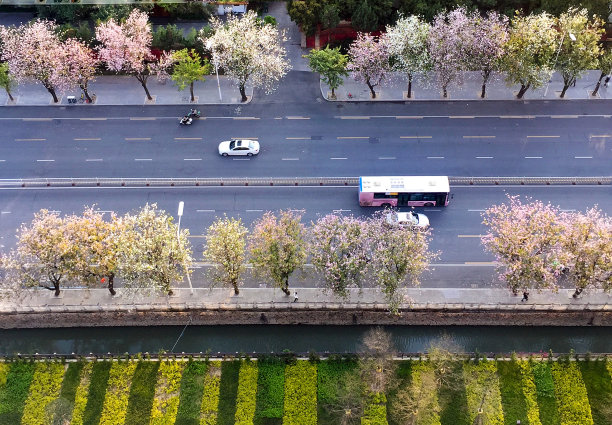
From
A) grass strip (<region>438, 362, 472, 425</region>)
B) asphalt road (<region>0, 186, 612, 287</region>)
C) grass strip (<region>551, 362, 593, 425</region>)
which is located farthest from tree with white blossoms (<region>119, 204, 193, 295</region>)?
grass strip (<region>551, 362, 593, 425</region>)

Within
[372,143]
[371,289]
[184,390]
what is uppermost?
[372,143]

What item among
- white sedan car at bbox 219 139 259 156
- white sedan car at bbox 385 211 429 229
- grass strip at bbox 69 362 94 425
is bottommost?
grass strip at bbox 69 362 94 425

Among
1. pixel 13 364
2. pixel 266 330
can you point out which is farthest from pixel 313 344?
pixel 13 364

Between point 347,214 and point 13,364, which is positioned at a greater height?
point 347,214

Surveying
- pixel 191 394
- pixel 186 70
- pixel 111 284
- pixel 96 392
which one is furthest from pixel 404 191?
pixel 96 392

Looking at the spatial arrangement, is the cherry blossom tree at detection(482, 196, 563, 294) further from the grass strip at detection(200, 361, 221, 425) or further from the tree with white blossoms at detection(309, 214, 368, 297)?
the grass strip at detection(200, 361, 221, 425)

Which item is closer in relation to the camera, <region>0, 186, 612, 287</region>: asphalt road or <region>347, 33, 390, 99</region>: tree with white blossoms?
<region>0, 186, 612, 287</region>: asphalt road

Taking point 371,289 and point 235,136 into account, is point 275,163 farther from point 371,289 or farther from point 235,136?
point 371,289
